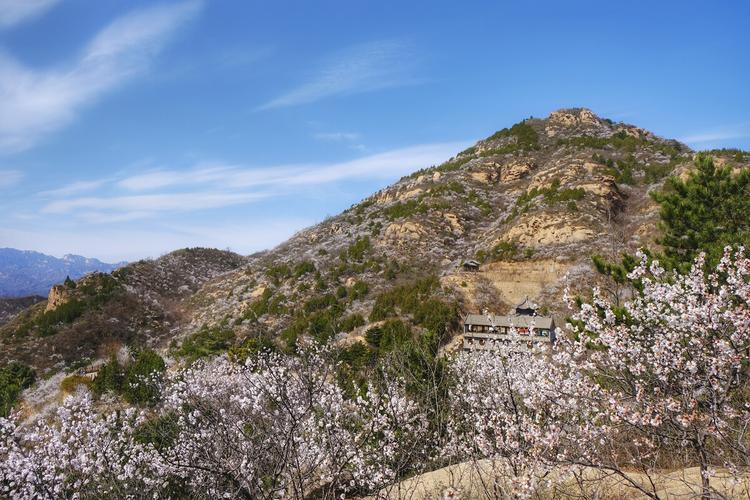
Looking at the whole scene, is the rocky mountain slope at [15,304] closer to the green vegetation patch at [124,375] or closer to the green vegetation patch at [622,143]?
the green vegetation patch at [124,375]

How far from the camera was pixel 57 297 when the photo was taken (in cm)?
5281

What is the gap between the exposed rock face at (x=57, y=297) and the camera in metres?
52.2

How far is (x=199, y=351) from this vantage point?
38688 millimetres

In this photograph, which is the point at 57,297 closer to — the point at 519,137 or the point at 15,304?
the point at 15,304

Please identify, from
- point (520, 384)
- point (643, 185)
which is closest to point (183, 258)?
point (643, 185)

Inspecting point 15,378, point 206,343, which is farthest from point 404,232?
point 15,378

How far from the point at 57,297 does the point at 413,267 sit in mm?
44470

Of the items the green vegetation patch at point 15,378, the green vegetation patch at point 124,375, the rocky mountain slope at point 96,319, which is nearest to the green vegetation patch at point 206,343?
A: the green vegetation patch at point 124,375

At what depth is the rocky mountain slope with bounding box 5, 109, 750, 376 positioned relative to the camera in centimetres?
4038

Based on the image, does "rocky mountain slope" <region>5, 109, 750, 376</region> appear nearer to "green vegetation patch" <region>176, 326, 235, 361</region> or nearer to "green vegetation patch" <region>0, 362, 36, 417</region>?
"green vegetation patch" <region>176, 326, 235, 361</region>

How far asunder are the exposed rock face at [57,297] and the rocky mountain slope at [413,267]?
16 cm

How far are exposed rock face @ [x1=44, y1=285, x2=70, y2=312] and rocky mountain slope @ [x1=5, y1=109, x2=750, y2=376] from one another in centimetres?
16

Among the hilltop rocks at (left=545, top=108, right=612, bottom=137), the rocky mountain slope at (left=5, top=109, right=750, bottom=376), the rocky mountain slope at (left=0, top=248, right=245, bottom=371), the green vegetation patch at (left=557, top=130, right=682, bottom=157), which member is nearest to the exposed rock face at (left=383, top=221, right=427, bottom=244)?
the rocky mountain slope at (left=5, top=109, right=750, bottom=376)

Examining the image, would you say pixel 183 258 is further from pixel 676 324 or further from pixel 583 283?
pixel 676 324
